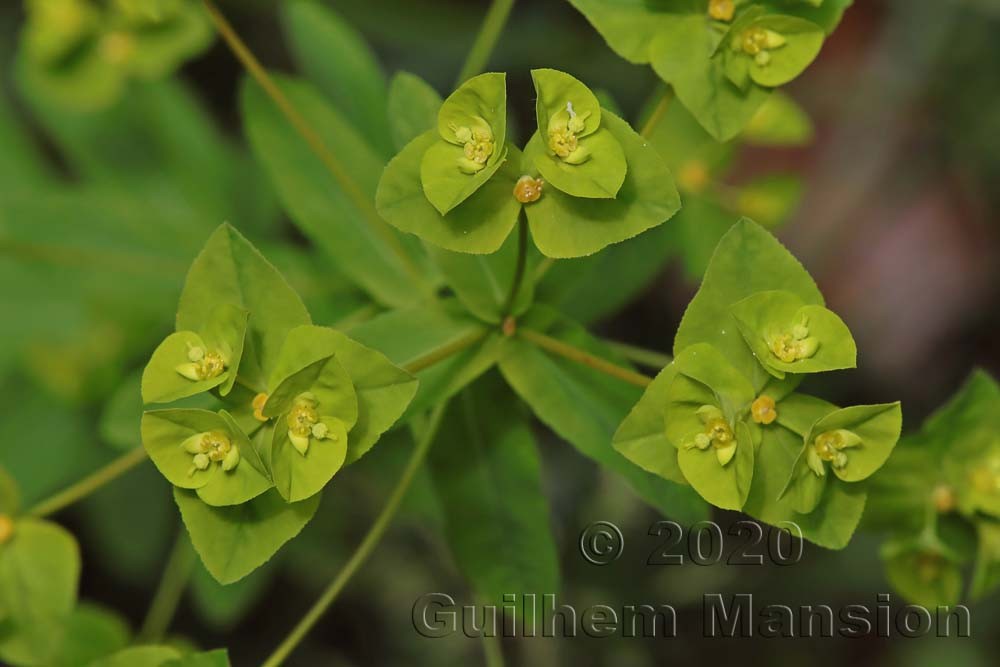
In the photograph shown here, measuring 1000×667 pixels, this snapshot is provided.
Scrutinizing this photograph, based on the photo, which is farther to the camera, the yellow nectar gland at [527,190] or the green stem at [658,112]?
the green stem at [658,112]

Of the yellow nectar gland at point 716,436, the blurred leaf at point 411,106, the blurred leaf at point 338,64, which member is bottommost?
the blurred leaf at point 338,64

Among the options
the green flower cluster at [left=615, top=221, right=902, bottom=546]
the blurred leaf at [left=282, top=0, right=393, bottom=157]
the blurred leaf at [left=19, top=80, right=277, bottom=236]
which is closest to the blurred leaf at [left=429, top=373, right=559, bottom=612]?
the green flower cluster at [left=615, top=221, right=902, bottom=546]

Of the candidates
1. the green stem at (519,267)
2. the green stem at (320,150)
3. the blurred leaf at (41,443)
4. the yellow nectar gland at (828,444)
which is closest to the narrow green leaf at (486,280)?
the green stem at (519,267)

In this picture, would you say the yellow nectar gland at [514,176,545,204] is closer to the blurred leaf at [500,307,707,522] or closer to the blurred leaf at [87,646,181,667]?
the blurred leaf at [500,307,707,522]

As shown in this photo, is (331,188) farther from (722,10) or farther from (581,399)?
(722,10)

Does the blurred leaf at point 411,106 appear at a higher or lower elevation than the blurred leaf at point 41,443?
higher


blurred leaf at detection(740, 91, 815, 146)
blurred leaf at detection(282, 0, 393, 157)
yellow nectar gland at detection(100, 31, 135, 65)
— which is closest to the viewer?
blurred leaf at detection(282, 0, 393, 157)

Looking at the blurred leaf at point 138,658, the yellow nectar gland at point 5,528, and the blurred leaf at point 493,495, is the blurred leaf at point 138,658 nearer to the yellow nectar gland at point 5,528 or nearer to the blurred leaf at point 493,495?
the yellow nectar gland at point 5,528
